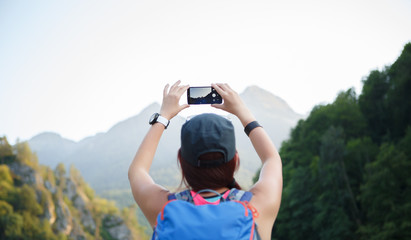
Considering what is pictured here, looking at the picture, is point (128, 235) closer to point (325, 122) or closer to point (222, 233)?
point (325, 122)

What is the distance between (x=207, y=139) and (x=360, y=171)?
32.4 m

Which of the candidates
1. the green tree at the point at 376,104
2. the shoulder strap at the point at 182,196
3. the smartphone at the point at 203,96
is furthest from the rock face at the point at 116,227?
the shoulder strap at the point at 182,196

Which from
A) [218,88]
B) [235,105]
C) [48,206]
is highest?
[218,88]

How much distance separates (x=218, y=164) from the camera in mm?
1474

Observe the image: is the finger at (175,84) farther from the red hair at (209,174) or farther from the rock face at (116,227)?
the rock face at (116,227)

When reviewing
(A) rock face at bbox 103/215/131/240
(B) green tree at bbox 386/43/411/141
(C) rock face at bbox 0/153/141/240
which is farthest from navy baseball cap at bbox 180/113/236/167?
(A) rock face at bbox 103/215/131/240

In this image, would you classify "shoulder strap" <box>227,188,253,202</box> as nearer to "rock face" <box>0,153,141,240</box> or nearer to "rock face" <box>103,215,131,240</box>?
"rock face" <box>0,153,141,240</box>

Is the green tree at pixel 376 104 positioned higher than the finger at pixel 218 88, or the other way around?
the green tree at pixel 376 104

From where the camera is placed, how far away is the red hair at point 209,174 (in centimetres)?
148

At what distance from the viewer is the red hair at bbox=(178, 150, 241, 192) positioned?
148cm

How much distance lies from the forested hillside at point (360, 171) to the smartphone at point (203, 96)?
76.6ft

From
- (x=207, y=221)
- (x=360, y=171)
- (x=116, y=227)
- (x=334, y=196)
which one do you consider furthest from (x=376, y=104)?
(x=116, y=227)

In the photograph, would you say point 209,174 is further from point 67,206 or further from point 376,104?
point 67,206

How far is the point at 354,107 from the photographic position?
35.8m
